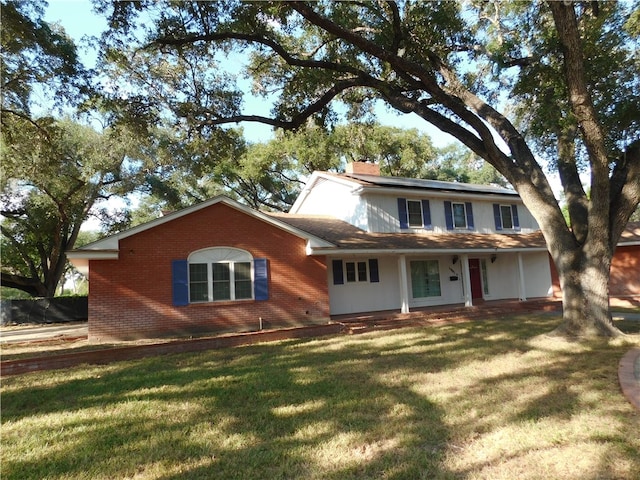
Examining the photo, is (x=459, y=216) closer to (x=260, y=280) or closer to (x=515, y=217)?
(x=515, y=217)

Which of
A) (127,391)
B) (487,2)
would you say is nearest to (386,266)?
(487,2)

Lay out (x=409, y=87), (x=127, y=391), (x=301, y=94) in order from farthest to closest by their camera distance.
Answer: (x=301, y=94) → (x=409, y=87) → (x=127, y=391)

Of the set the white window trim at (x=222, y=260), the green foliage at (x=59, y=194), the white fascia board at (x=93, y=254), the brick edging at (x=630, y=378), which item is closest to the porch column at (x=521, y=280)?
the brick edging at (x=630, y=378)

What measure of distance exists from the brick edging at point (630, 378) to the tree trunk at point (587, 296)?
1.58 m

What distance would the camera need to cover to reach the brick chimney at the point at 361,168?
69.0 ft

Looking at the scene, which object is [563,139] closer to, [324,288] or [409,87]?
[409,87]

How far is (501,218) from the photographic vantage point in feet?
67.4

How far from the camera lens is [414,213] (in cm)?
1841

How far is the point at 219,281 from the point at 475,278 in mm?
12366

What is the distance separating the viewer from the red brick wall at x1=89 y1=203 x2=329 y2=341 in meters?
12.1

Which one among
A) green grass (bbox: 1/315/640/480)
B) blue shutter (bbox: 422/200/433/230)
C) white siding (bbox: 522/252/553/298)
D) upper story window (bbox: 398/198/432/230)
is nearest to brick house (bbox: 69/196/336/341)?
green grass (bbox: 1/315/640/480)

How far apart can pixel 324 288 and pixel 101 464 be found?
35.8 feet

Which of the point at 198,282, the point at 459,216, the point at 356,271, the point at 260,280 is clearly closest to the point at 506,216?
the point at 459,216

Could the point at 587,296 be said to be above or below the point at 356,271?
below
